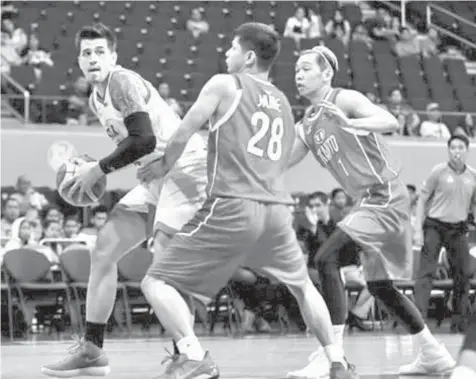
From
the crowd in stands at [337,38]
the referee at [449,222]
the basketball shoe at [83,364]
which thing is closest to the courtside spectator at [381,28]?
the crowd in stands at [337,38]

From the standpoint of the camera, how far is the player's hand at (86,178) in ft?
17.9

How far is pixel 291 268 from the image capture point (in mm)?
5273

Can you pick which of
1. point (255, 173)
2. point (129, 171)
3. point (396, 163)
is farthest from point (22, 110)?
point (255, 173)

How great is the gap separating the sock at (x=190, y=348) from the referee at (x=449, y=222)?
559cm

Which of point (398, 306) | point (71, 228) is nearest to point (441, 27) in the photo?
point (71, 228)

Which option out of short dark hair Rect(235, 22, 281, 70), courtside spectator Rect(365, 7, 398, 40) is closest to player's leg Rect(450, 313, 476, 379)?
short dark hair Rect(235, 22, 281, 70)

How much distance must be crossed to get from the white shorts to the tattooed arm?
378mm

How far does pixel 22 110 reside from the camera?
14.9 metres

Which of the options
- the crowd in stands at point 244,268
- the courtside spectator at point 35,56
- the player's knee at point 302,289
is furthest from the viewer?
the courtside spectator at point 35,56

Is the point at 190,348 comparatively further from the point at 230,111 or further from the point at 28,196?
the point at 28,196

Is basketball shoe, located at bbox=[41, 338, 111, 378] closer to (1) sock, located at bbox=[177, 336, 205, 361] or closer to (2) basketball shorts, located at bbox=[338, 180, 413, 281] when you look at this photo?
(1) sock, located at bbox=[177, 336, 205, 361]

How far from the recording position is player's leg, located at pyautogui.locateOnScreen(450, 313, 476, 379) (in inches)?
128

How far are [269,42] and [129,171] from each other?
10.5 metres

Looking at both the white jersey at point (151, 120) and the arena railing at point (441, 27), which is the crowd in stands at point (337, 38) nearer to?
the arena railing at point (441, 27)
